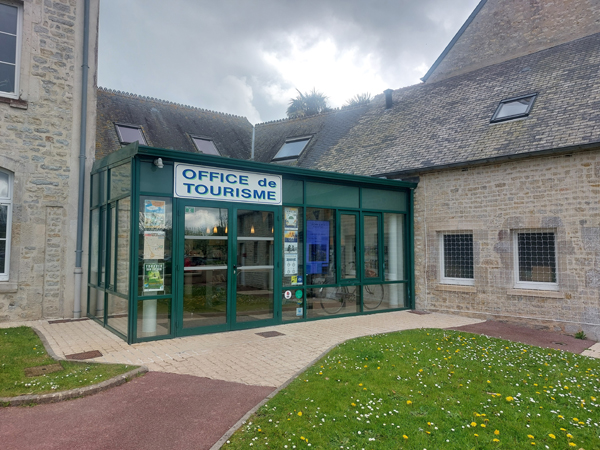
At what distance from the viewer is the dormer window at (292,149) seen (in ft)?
50.7

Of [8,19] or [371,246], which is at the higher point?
[8,19]

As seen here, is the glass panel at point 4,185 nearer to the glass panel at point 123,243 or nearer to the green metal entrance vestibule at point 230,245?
the green metal entrance vestibule at point 230,245

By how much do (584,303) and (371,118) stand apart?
895 centimetres

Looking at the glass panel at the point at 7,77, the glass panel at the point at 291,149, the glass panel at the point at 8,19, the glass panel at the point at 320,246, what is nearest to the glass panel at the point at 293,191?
the glass panel at the point at 320,246

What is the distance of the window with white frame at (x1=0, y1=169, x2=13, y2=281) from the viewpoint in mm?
8625

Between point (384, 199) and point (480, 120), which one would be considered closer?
point (384, 199)

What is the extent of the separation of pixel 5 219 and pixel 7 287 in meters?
1.38

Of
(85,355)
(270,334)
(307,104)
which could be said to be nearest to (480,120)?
(270,334)

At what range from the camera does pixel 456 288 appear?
10.1 meters

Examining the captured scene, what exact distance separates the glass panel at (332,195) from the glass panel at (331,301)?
191 cm

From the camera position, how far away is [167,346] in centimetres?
678

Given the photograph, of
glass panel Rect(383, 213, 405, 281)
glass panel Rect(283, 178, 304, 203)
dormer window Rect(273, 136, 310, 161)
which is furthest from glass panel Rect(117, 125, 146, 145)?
glass panel Rect(383, 213, 405, 281)

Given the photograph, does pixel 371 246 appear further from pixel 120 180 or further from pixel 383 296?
pixel 120 180

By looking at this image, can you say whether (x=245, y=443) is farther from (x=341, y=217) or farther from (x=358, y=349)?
(x=341, y=217)
